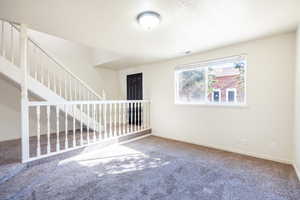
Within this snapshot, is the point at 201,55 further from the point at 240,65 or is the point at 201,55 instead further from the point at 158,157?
the point at 158,157

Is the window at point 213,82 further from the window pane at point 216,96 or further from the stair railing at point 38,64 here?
the stair railing at point 38,64

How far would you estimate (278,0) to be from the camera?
5.25ft

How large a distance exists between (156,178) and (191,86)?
2466mm

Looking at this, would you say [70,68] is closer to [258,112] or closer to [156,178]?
[156,178]

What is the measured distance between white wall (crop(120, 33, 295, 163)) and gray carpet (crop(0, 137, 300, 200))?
12.7 inches

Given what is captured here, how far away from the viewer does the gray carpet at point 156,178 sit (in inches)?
66.4

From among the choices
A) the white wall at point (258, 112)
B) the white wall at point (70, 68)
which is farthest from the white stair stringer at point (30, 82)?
the white wall at point (258, 112)

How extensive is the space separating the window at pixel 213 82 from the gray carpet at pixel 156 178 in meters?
1.22

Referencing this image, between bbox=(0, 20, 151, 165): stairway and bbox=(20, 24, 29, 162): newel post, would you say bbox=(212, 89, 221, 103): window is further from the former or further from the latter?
bbox=(20, 24, 29, 162): newel post

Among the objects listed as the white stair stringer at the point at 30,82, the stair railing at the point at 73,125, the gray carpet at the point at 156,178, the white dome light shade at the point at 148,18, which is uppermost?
the white dome light shade at the point at 148,18

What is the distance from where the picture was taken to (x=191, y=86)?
3748mm

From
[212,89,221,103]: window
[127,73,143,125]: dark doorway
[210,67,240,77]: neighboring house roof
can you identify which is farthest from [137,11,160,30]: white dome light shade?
[127,73,143,125]: dark doorway

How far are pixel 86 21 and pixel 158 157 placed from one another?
2576mm

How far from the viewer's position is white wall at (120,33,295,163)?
2.44 m
